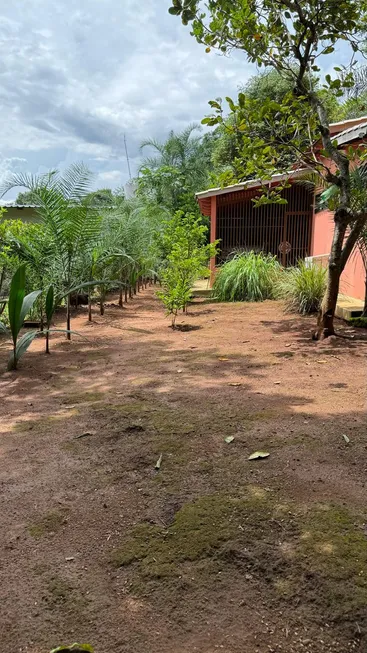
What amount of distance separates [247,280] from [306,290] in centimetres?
209

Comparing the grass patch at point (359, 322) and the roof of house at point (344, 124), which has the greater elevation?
the roof of house at point (344, 124)

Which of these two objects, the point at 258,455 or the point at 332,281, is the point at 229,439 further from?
the point at 332,281

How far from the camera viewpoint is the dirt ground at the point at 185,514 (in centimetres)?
142

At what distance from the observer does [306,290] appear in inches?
304

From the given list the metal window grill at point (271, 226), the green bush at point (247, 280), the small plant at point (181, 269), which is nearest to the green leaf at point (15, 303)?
the small plant at point (181, 269)

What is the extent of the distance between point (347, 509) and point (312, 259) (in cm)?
866

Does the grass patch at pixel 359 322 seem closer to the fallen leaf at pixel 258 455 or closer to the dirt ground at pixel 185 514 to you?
the dirt ground at pixel 185 514

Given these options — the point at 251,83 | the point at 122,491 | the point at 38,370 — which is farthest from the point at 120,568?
the point at 251,83

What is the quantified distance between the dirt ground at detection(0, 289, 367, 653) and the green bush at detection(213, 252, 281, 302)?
5.62 meters

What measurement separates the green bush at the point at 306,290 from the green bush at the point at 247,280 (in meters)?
1.50

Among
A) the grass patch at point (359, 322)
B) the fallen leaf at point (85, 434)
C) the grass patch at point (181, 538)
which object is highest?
the grass patch at point (359, 322)

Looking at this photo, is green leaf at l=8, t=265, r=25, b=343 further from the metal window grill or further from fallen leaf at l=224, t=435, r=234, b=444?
the metal window grill

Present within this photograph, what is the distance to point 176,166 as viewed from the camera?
26078 mm

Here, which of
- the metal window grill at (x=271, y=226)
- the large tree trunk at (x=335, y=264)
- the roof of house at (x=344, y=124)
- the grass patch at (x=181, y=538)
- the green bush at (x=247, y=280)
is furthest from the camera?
the metal window grill at (x=271, y=226)
